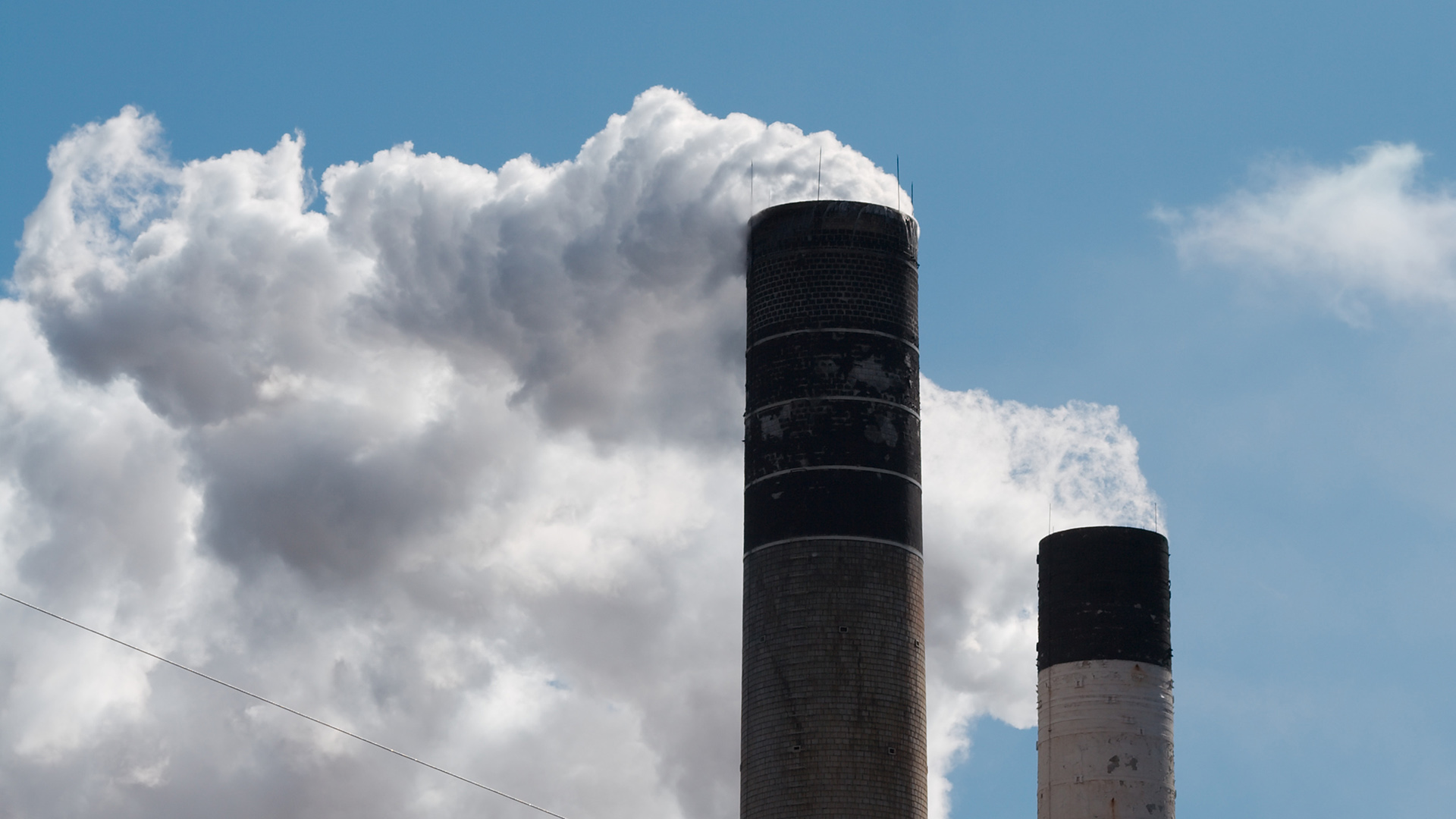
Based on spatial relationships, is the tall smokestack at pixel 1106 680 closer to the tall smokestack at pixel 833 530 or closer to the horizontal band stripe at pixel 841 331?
the tall smokestack at pixel 833 530

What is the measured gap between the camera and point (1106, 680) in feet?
273

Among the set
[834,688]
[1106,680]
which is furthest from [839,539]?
[1106,680]

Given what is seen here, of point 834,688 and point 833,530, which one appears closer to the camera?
point 834,688

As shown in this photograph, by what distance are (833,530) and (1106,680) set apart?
9.75m

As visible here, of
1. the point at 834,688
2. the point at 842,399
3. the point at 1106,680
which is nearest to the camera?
the point at 1106,680

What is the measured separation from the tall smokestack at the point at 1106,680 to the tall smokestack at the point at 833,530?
4896mm

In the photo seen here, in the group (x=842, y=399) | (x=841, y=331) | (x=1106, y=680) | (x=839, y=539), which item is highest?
(x=841, y=331)

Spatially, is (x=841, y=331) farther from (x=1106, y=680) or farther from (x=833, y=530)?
(x=1106, y=680)

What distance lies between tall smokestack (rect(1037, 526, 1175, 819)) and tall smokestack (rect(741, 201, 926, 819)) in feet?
16.1

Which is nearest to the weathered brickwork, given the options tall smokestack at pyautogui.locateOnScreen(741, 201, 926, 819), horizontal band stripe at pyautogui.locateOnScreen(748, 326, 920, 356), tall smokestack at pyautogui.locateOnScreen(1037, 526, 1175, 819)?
tall smokestack at pyautogui.locateOnScreen(741, 201, 926, 819)

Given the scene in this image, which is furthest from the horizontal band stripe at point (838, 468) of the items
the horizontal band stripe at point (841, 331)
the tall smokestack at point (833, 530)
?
the horizontal band stripe at point (841, 331)

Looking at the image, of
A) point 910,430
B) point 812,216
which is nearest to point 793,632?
point 910,430

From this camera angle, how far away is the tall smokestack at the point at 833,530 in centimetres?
8569

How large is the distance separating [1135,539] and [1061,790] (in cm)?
805
